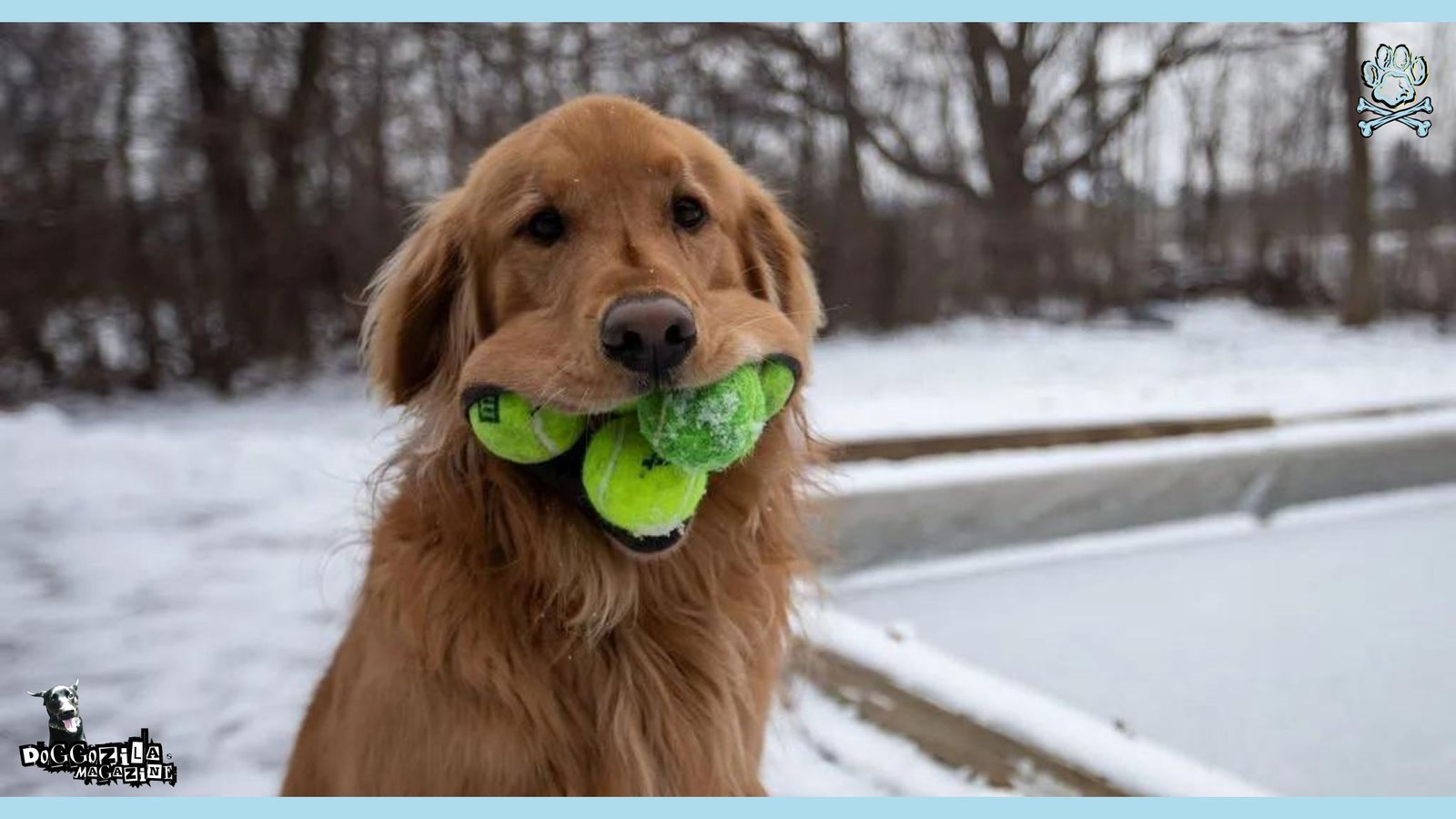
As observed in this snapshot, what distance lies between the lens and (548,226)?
164cm

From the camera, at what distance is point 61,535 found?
3.42 meters

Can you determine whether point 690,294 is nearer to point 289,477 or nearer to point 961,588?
point 961,588

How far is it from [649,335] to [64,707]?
173 centimetres

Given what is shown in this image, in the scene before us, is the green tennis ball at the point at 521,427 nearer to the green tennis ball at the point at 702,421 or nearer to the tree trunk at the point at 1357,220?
the green tennis ball at the point at 702,421

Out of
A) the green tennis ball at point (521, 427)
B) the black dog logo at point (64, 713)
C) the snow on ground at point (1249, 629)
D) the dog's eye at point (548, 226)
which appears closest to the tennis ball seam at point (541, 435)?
the green tennis ball at point (521, 427)

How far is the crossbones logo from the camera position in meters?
2.55

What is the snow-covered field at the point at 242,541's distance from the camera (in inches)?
95.1

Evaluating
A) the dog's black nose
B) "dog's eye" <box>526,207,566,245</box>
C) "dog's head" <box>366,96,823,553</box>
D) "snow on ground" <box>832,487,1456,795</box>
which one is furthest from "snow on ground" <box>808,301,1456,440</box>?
the dog's black nose

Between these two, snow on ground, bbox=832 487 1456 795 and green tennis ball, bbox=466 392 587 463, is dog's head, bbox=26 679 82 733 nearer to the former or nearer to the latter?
green tennis ball, bbox=466 392 587 463

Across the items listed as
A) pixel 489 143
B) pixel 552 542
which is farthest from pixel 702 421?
pixel 489 143

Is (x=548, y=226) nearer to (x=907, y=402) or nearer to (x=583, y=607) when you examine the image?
(x=583, y=607)

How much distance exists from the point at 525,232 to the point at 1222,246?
9.01 m

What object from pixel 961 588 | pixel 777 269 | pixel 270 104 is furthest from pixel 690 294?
pixel 270 104

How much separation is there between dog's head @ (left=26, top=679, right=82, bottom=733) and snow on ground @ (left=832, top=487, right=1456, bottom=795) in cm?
309
